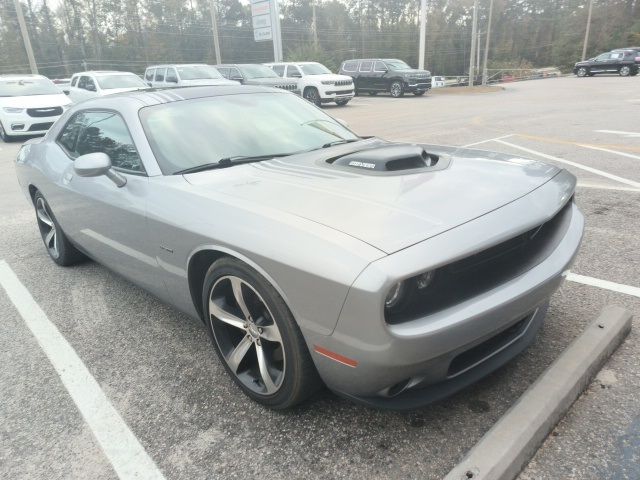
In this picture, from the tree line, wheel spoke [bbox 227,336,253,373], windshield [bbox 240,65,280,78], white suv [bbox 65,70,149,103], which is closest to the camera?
wheel spoke [bbox 227,336,253,373]

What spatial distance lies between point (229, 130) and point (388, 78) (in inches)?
868

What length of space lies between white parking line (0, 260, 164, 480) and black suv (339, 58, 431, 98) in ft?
71.9

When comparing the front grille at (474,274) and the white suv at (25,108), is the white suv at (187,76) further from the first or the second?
the front grille at (474,274)

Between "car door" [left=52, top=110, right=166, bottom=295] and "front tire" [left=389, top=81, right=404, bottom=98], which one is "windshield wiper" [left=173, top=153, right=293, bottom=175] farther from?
"front tire" [left=389, top=81, right=404, bottom=98]

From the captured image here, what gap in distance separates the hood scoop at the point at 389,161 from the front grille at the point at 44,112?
12.3m

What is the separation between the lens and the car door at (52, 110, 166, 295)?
2.83 meters

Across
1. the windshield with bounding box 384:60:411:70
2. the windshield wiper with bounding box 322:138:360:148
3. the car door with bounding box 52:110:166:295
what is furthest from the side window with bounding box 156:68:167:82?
the windshield wiper with bounding box 322:138:360:148

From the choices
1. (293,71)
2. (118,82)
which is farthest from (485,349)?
(293,71)

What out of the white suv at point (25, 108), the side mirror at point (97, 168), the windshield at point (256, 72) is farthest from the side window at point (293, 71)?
the side mirror at point (97, 168)

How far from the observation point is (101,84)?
14.9 meters

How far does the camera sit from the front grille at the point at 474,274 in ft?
6.03

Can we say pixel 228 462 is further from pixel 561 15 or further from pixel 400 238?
pixel 561 15

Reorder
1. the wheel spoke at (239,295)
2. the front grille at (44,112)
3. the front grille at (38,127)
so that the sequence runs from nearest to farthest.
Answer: the wheel spoke at (239,295) < the front grille at (44,112) < the front grille at (38,127)

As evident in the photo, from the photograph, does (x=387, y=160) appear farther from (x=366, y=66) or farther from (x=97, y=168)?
(x=366, y=66)
